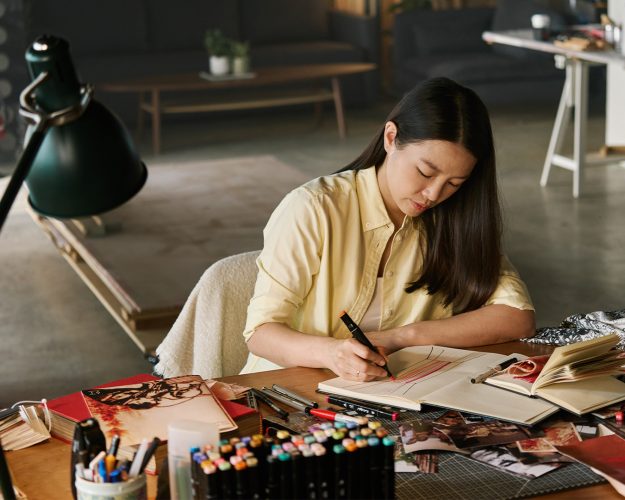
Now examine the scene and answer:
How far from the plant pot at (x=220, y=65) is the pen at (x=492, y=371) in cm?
604

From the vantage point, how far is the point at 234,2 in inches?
354

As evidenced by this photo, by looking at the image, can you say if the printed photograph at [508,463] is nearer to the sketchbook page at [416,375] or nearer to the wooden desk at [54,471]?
the wooden desk at [54,471]

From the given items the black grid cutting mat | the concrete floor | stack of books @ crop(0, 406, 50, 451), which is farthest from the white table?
stack of books @ crop(0, 406, 50, 451)

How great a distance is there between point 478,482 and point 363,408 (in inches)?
10.8

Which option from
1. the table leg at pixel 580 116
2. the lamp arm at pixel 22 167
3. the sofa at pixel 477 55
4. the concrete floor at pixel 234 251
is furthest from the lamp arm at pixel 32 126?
the sofa at pixel 477 55

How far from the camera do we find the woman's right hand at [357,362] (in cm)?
166

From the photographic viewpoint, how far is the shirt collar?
2021 millimetres

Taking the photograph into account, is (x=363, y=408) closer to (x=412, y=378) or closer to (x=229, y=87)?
(x=412, y=378)

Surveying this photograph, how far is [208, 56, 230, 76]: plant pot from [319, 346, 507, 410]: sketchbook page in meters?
5.95

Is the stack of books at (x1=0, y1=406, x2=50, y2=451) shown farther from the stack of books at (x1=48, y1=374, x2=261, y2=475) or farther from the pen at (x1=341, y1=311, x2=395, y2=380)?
the pen at (x1=341, y1=311, x2=395, y2=380)

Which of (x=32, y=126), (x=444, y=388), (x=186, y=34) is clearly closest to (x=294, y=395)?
(x=444, y=388)

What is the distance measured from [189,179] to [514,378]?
12.0 ft

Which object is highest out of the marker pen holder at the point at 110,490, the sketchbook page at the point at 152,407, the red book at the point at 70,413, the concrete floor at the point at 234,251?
the marker pen holder at the point at 110,490

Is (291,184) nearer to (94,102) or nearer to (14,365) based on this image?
(14,365)
